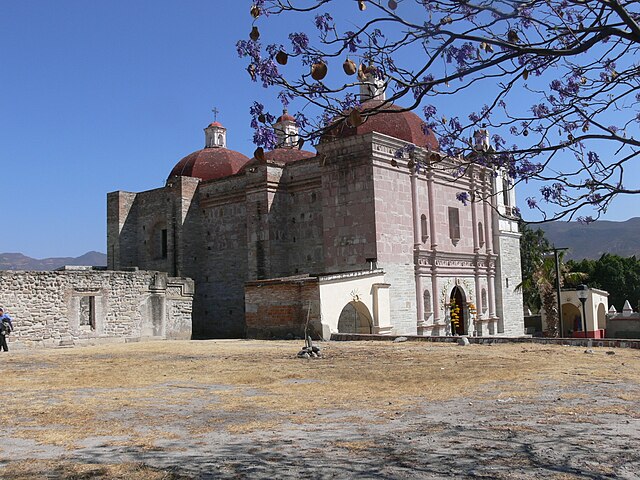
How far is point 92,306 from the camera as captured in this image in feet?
74.1

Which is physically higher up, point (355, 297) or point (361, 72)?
point (361, 72)

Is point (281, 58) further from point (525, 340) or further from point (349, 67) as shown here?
point (525, 340)

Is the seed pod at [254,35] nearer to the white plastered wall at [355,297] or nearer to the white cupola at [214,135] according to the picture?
the white plastered wall at [355,297]

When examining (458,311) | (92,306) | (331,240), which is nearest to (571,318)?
(458,311)

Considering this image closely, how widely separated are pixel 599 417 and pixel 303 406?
3256 mm

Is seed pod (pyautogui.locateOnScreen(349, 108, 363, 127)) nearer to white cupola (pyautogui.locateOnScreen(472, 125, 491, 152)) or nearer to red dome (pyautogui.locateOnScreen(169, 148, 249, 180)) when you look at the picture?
white cupola (pyautogui.locateOnScreen(472, 125, 491, 152))

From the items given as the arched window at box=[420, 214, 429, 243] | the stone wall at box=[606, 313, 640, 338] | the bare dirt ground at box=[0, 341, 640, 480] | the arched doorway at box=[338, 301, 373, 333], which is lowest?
the stone wall at box=[606, 313, 640, 338]

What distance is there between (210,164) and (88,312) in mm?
13523

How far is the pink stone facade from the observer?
24.8 m

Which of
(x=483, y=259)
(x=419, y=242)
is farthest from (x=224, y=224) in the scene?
(x=483, y=259)

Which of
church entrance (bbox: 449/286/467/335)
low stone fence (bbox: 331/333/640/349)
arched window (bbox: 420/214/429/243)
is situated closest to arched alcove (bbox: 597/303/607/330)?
A: church entrance (bbox: 449/286/467/335)

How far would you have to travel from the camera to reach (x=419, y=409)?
7.57m

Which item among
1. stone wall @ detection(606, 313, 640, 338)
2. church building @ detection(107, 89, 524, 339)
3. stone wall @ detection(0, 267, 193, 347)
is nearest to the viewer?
stone wall @ detection(0, 267, 193, 347)

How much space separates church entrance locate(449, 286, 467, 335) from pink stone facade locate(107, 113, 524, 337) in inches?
2.8
